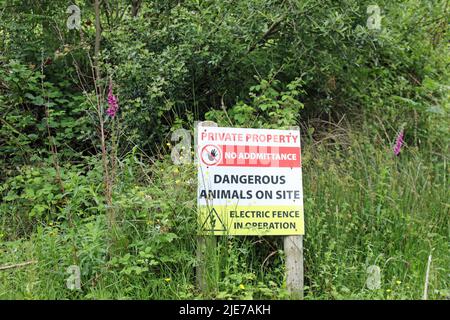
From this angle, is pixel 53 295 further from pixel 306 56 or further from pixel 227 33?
pixel 306 56

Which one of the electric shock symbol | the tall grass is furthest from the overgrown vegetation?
the electric shock symbol

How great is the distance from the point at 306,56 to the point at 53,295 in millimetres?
3757

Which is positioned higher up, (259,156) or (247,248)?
(259,156)

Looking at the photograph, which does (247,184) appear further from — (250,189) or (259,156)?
(259,156)

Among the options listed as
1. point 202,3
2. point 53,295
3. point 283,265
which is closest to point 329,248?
point 283,265

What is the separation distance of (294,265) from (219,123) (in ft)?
6.64

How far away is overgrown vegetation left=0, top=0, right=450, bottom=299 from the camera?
4.14 meters

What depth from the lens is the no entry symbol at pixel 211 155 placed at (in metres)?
4.16

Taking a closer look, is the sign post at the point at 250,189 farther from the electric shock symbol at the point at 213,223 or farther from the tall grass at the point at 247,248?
the tall grass at the point at 247,248

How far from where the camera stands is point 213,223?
4.06m

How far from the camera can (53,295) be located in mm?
3902

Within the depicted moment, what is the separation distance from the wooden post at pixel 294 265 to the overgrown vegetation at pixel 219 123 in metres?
0.10

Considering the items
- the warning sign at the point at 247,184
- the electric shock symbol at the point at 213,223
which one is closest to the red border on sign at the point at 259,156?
the warning sign at the point at 247,184

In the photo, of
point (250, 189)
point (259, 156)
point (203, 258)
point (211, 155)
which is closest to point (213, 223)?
point (203, 258)
